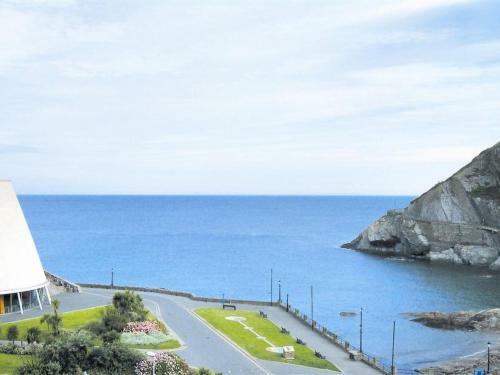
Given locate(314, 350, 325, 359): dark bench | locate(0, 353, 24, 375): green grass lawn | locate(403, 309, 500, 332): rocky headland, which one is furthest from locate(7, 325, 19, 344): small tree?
locate(403, 309, 500, 332): rocky headland

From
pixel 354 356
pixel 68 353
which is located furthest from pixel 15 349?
pixel 354 356

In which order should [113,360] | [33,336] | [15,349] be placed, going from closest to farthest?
[113,360]
[15,349]
[33,336]

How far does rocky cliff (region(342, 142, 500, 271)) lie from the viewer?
427 ft

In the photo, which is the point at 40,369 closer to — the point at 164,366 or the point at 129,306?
the point at 164,366

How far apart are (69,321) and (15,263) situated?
30.7 ft

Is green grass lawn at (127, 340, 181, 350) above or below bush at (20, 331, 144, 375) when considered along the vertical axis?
below

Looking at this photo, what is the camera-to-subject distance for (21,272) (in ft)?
199

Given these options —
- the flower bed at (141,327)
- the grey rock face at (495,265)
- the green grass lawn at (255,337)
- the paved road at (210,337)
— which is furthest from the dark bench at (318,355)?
the grey rock face at (495,265)

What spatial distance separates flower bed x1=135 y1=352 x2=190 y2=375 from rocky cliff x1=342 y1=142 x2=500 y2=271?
10069 centimetres

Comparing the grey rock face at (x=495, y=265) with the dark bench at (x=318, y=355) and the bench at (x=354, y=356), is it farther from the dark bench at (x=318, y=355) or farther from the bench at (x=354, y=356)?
the dark bench at (x=318, y=355)

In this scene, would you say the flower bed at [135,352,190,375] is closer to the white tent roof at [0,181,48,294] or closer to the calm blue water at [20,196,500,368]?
the white tent roof at [0,181,48,294]

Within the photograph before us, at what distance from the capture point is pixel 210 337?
52.3 meters

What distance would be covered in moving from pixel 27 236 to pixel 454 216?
9955 cm

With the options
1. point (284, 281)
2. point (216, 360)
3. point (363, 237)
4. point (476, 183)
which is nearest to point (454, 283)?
point (284, 281)
